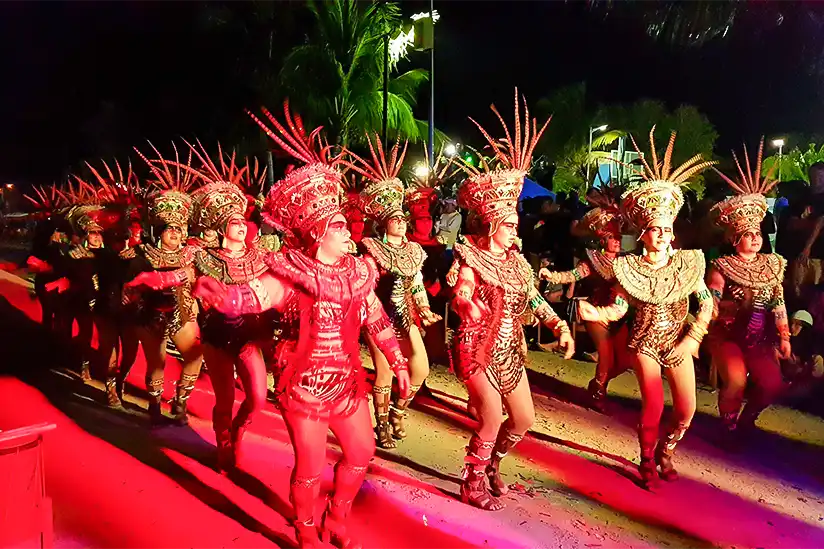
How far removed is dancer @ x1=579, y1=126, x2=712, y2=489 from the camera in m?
4.13

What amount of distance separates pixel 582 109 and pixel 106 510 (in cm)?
2483

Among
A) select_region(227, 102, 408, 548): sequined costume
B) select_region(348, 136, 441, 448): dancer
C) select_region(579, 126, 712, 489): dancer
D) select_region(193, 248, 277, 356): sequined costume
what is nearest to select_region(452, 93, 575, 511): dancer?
select_region(579, 126, 712, 489): dancer

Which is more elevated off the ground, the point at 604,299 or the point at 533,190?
the point at 533,190

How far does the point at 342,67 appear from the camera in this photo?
12805 mm

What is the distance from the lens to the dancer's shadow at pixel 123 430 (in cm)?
404

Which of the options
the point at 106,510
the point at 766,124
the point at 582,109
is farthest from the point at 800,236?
the point at 582,109

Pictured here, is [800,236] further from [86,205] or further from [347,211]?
[86,205]

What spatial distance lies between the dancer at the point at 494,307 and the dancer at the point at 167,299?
2.12 metres

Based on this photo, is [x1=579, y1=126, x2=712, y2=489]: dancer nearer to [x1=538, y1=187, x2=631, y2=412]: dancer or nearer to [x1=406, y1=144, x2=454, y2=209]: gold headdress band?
[x1=538, y1=187, x2=631, y2=412]: dancer

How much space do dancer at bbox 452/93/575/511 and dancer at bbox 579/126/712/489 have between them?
0.55m

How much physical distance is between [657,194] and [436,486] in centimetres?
247

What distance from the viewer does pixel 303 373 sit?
3.16 metres

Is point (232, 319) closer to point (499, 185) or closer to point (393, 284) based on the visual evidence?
point (393, 284)

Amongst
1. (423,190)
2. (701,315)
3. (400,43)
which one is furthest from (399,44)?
(701,315)
